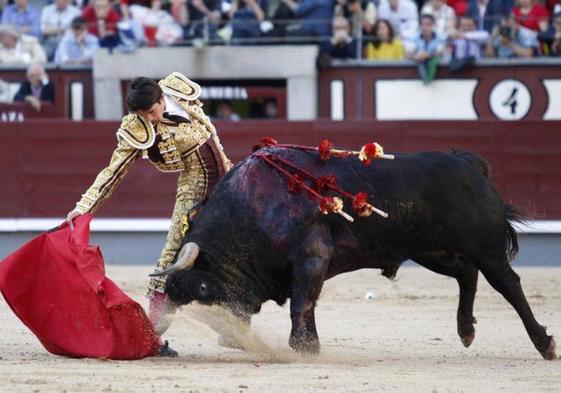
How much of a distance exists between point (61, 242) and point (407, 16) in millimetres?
6313

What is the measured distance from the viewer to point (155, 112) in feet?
18.0

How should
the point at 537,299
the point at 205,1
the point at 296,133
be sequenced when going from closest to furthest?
1. the point at 537,299
2. the point at 296,133
3. the point at 205,1

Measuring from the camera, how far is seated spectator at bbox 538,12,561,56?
11.1m

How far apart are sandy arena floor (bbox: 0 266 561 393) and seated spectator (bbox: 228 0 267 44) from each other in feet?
12.0

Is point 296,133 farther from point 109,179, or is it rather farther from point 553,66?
point 109,179

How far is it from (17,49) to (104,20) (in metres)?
0.83

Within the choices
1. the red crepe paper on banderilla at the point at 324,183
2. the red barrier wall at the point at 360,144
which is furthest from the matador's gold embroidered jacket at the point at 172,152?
the red barrier wall at the point at 360,144

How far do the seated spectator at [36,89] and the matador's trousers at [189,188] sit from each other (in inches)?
240

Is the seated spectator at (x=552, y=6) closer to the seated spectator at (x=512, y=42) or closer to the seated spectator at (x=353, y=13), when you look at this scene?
the seated spectator at (x=512, y=42)

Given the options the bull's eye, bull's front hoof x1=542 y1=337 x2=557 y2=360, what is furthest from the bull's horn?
bull's front hoof x1=542 y1=337 x2=557 y2=360

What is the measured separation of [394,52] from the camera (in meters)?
11.4

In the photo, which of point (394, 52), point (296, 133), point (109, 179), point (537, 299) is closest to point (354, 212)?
point (109, 179)

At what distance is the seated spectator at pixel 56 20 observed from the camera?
38.9ft

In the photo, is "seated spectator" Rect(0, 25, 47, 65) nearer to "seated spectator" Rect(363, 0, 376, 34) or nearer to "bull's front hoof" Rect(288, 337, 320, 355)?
"seated spectator" Rect(363, 0, 376, 34)
